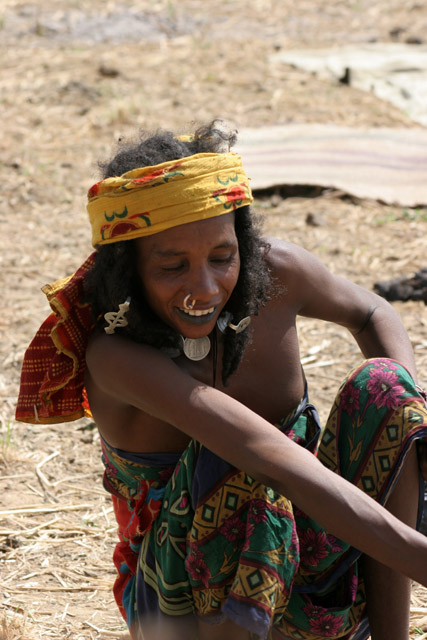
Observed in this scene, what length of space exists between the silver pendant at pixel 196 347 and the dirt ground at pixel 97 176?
83 centimetres

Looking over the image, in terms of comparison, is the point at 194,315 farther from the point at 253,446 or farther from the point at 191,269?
the point at 253,446

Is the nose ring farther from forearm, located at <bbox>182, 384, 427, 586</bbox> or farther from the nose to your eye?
forearm, located at <bbox>182, 384, 427, 586</bbox>

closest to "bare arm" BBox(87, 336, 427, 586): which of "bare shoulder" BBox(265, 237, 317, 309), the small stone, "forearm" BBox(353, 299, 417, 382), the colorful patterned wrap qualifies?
the colorful patterned wrap

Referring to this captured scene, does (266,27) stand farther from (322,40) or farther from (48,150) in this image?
(48,150)

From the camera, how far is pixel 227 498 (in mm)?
2141

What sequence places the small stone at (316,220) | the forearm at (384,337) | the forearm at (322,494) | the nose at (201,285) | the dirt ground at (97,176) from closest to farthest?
the forearm at (322,494) < the nose at (201,285) < the forearm at (384,337) < the dirt ground at (97,176) < the small stone at (316,220)

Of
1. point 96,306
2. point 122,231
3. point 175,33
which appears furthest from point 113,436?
point 175,33

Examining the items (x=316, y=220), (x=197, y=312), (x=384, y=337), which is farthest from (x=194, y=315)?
(x=316, y=220)

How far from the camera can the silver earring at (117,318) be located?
217 centimetres

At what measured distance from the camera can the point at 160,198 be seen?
6.96 ft

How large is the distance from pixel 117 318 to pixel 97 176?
11.9 ft

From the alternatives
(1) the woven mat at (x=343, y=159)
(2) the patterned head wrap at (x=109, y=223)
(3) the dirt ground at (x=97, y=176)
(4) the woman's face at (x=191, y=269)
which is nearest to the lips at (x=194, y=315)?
(4) the woman's face at (x=191, y=269)

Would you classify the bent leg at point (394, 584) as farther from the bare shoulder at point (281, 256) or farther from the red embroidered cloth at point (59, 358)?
the red embroidered cloth at point (59, 358)

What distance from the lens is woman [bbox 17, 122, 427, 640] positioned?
206 centimetres
